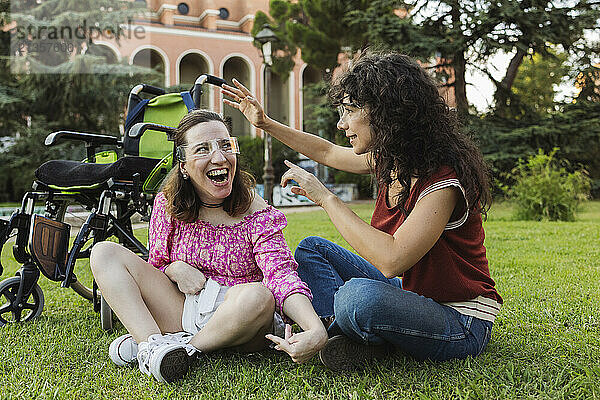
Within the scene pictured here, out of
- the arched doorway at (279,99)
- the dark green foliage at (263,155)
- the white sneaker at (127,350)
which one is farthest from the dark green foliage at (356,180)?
the white sneaker at (127,350)

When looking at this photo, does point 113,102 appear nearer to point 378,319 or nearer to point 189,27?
point 189,27

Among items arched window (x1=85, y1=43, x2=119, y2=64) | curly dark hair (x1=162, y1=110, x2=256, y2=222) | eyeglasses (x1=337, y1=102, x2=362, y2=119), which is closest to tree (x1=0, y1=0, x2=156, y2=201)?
arched window (x1=85, y1=43, x2=119, y2=64)

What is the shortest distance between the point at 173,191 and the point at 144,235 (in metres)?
1.56

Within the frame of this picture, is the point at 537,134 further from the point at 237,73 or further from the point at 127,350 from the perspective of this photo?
the point at 237,73

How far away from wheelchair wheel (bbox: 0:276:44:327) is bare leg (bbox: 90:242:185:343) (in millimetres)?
825

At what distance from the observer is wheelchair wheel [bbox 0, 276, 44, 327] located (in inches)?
102

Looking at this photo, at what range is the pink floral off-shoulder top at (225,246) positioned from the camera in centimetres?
205

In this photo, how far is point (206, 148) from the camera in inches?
82.8

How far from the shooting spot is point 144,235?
360 cm

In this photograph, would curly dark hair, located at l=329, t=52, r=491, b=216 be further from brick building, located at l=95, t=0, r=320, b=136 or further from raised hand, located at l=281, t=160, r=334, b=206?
brick building, located at l=95, t=0, r=320, b=136

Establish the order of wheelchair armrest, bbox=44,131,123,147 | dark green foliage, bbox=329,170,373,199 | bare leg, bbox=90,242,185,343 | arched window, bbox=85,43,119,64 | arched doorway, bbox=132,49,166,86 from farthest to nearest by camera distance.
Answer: arched doorway, bbox=132,49,166,86
dark green foliage, bbox=329,170,373,199
arched window, bbox=85,43,119,64
wheelchair armrest, bbox=44,131,123,147
bare leg, bbox=90,242,185,343

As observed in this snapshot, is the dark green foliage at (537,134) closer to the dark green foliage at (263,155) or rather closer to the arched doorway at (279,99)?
the dark green foliage at (263,155)

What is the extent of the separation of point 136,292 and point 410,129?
1093 millimetres

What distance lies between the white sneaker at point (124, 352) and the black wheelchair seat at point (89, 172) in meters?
0.92
